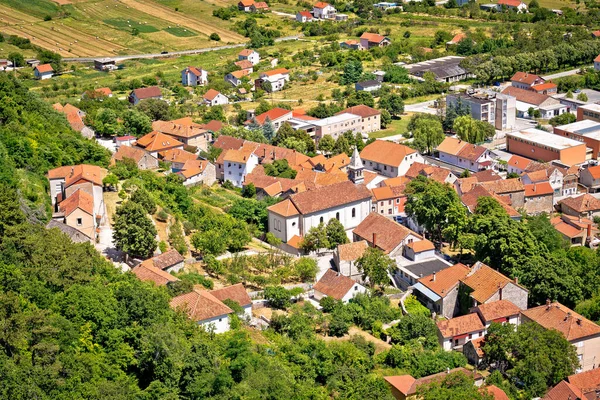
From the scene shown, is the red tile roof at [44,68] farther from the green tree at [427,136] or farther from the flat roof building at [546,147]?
the flat roof building at [546,147]

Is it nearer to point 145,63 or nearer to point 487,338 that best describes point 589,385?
point 487,338

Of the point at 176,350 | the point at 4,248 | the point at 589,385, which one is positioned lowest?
the point at 589,385

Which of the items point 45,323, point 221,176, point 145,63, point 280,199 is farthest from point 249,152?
point 145,63

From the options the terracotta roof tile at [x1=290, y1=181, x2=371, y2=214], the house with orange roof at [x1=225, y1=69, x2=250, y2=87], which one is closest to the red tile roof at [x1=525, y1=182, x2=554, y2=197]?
the terracotta roof tile at [x1=290, y1=181, x2=371, y2=214]

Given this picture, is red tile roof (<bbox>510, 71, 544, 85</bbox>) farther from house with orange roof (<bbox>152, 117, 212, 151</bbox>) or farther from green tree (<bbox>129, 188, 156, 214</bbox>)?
green tree (<bbox>129, 188, 156, 214</bbox>)

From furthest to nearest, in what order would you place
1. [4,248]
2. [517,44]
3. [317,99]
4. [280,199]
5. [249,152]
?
[517,44] → [317,99] → [249,152] → [280,199] → [4,248]

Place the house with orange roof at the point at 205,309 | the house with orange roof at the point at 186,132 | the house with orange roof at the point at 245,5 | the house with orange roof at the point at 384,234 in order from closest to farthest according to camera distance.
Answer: the house with orange roof at the point at 205,309 < the house with orange roof at the point at 384,234 < the house with orange roof at the point at 186,132 < the house with orange roof at the point at 245,5

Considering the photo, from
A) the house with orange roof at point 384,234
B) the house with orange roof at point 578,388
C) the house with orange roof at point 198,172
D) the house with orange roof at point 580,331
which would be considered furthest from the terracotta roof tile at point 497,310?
the house with orange roof at point 198,172
